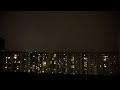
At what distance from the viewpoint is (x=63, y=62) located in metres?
2.54

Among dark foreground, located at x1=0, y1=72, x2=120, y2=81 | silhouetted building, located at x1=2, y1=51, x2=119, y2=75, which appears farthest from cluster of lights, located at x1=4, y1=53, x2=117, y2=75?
dark foreground, located at x1=0, y1=72, x2=120, y2=81

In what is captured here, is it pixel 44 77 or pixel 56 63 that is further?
pixel 56 63

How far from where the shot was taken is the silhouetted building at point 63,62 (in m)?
2.49

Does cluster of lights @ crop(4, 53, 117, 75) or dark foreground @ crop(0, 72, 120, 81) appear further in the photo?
cluster of lights @ crop(4, 53, 117, 75)

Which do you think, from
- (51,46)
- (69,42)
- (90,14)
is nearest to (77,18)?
(90,14)

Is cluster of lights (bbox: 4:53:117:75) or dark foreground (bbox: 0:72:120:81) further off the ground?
dark foreground (bbox: 0:72:120:81)

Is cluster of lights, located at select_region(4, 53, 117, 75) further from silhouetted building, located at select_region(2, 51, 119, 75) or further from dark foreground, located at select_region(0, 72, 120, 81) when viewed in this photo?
dark foreground, located at select_region(0, 72, 120, 81)

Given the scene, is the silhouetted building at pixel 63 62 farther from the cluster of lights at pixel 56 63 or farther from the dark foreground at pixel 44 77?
the dark foreground at pixel 44 77

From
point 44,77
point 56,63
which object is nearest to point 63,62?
point 56,63

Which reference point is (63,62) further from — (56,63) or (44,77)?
(44,77)

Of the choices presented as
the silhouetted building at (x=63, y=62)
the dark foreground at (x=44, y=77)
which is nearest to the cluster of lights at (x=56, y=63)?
the silhouetted building at (x=63, y=62)

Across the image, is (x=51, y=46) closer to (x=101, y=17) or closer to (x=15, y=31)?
(x=15, y=31)

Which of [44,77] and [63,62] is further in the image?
[63,62]

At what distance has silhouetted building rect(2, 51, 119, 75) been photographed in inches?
98.2
